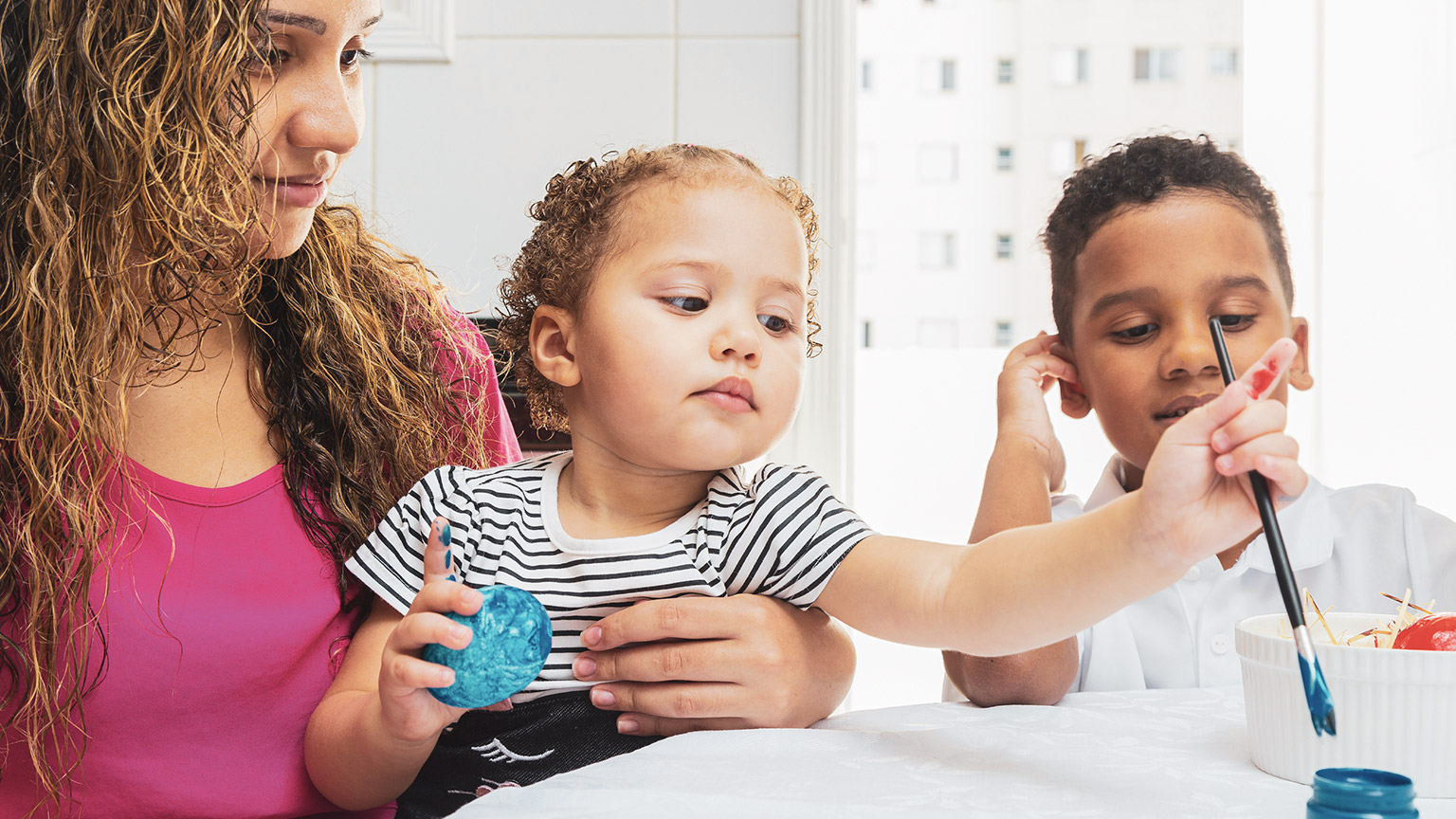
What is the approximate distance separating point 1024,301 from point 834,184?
2.08 m

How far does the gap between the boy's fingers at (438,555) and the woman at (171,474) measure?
144 millimetres

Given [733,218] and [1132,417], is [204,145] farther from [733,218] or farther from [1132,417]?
[1132,417]

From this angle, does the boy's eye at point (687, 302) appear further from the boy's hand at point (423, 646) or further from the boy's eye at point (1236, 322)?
the boy's eye at point (1236, 322)

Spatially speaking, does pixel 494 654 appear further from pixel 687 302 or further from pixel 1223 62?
pixel 1223 62

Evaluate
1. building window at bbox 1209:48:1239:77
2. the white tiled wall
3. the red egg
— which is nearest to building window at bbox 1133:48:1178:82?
building window at bbox 1209:48:1239:77

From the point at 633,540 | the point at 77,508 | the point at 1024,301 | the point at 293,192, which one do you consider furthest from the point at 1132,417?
the point at 1024,301

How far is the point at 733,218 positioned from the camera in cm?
85

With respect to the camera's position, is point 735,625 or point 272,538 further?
point 272,538

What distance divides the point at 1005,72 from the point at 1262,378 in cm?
320

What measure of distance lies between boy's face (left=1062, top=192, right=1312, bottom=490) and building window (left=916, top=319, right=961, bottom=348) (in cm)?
243

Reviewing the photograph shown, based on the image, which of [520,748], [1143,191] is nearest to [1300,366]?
[1143,191]

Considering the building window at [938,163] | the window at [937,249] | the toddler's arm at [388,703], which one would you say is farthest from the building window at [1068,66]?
the toddler's arm at [388,703]

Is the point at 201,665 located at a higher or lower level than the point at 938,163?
lower

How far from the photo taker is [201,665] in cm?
88
